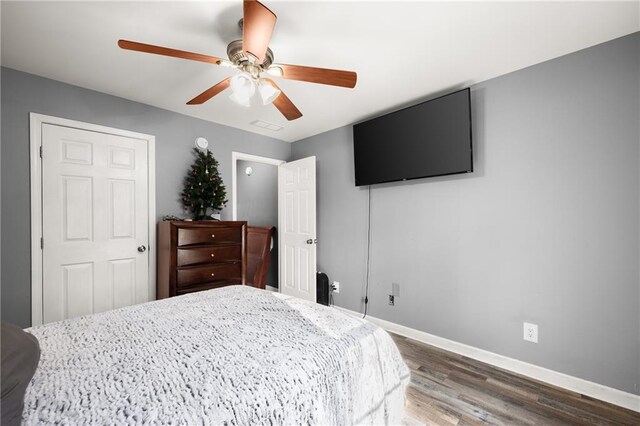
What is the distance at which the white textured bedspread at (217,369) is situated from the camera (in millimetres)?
736

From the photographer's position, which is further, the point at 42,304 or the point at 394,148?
the point at 394,148

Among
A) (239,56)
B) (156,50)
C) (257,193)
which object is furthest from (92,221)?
(257,193)

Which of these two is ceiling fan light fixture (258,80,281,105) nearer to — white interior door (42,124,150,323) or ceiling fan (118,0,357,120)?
ceiling fan (118,0,357,120)

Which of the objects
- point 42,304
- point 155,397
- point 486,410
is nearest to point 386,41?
point 155,397

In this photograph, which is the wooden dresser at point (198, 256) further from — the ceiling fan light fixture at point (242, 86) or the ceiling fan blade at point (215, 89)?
the ceiling fan light fixture at point (242, 86)

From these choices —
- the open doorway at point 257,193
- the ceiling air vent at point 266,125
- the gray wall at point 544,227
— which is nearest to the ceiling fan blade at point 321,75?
the gray wall at point 544,227

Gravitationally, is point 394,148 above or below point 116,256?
above

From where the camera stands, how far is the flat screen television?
2.35 meters

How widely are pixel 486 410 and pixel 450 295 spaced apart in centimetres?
96

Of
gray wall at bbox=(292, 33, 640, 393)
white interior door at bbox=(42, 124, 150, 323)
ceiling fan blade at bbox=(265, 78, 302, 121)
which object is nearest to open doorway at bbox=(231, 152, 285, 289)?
white interior door at bbox=(42, 124, 150, 323)

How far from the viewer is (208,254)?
2.80 metres

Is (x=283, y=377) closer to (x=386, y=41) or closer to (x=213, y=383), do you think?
(x=213, y=383)

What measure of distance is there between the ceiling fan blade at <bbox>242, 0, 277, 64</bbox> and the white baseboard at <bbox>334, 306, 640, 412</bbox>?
279 cm

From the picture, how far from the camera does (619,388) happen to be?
1.78m
